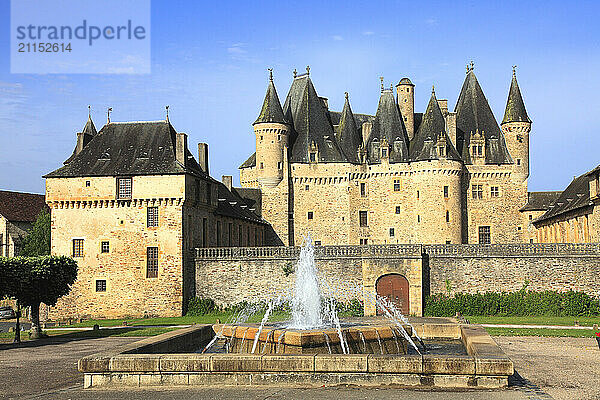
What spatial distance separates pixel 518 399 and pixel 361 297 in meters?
27.1

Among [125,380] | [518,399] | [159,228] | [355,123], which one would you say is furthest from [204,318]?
[355,123]

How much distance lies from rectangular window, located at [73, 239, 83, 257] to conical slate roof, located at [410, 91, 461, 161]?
3192cm

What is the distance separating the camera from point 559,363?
17.7 m

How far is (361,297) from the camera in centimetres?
3928

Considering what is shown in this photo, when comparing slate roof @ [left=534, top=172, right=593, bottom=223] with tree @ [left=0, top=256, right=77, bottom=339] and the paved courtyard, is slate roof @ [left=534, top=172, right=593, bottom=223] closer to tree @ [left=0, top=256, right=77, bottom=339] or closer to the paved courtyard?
the paved courtyard

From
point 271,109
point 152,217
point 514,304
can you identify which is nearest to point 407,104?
point 271,109

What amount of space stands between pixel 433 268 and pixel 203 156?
66.1 ft

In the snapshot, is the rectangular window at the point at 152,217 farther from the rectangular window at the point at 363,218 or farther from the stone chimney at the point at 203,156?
the rectangular window at the point at 363,218

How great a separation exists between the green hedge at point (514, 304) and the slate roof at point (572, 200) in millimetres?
9439

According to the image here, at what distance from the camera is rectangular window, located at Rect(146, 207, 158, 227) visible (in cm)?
4197

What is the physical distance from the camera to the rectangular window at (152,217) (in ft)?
138

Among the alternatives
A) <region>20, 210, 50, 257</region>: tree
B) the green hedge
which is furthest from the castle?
the green hedge

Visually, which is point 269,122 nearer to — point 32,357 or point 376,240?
point 376,240

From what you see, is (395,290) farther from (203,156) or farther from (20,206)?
(20,206)
